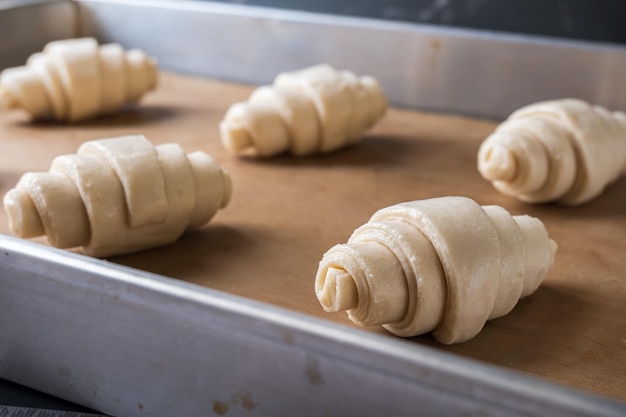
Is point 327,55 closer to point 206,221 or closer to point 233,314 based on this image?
point 206,221

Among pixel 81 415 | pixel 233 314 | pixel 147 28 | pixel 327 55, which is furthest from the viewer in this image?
pixel 147 28

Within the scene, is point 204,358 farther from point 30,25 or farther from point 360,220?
point 30,25

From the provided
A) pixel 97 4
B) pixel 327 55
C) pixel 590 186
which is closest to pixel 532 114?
pixel 590 186

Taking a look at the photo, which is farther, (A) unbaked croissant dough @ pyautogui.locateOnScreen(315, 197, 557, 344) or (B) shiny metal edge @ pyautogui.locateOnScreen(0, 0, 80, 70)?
(B) shiny metal edge @ pyautogui.locateOnScreen(0, 0, 80, 70)

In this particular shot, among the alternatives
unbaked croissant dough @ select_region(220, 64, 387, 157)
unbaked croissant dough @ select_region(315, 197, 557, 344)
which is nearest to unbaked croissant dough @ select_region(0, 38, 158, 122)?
unbaked croissant dough @ select_region(220, 64, 387, 157)

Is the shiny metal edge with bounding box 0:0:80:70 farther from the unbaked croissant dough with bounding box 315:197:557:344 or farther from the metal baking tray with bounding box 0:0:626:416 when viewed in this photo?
the unbaked croissant dough with bounding box 315:197:557:344

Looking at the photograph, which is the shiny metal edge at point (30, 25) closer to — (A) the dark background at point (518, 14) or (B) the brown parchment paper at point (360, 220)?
(B) the brown parchment paper at point (360, 220)
